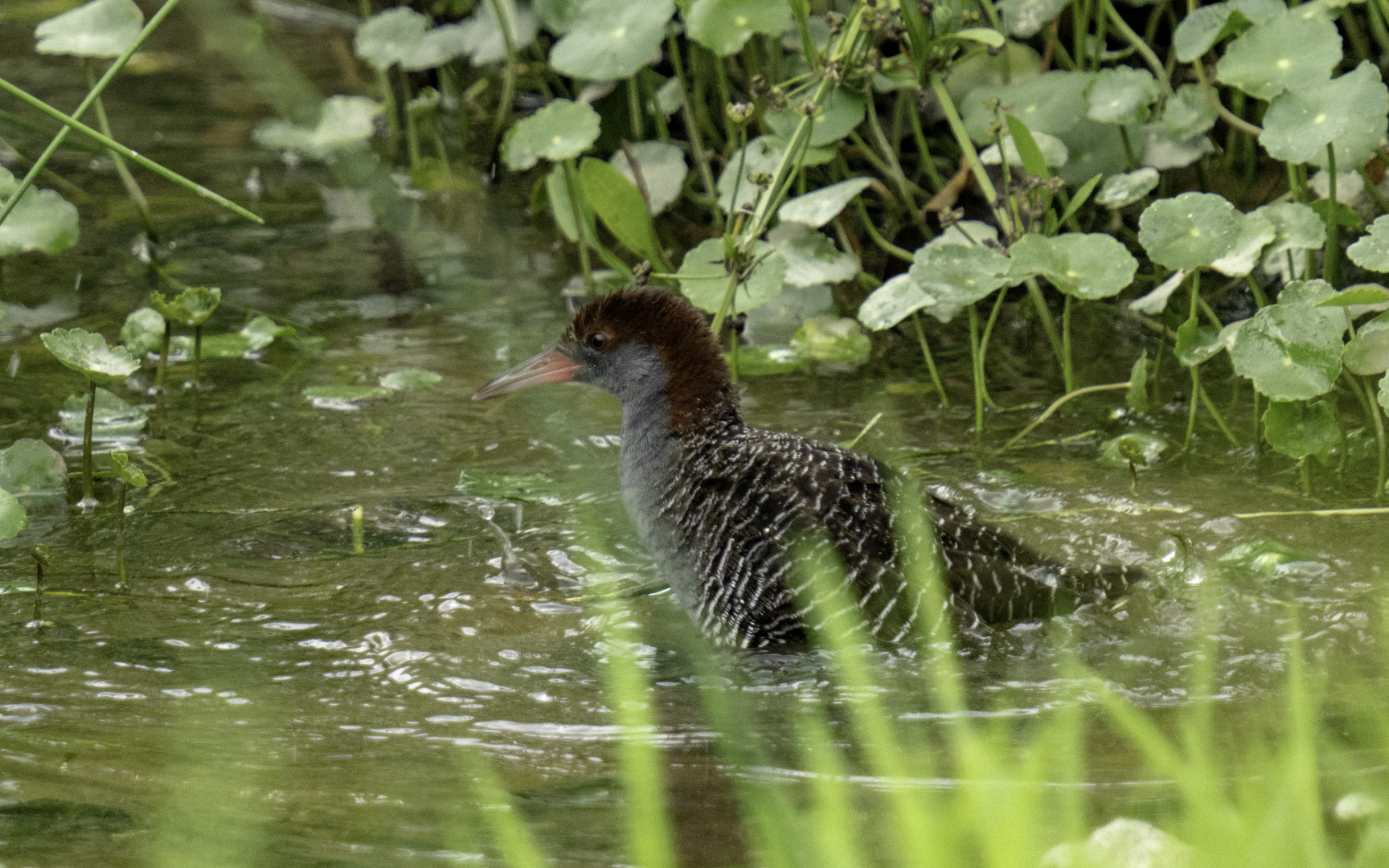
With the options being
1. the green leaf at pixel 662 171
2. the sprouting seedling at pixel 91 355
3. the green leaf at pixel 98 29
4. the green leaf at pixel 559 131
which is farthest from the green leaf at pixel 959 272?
the green leaf at pixel 98 29

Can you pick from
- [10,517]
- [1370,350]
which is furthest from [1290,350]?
[10,517]

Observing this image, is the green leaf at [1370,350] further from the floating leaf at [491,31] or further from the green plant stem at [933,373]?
the floating leaf at [491,31]

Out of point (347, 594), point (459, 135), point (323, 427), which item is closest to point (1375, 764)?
point (347, 594)

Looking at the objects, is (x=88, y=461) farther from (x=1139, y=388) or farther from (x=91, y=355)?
(x=1139, y=388)

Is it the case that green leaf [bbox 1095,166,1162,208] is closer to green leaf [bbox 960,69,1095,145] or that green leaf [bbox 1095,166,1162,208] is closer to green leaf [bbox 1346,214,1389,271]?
green leaf [bbox 960,69,1095,145]

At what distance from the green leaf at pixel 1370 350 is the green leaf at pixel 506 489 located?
7.35 feet

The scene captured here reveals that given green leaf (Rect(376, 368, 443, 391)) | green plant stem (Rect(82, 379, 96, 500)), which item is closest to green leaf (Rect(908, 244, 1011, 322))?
green leaf (Rect(376, 368, 443, 391))

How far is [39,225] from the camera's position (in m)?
4.57

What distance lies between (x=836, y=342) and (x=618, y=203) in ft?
3.10

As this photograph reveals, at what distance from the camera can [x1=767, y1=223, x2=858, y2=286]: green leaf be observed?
5.20 m

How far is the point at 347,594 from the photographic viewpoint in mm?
3801

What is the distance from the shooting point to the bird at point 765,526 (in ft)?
11.6

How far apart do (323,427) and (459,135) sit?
305 centimetres

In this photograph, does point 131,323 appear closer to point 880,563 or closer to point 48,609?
point 48,609
